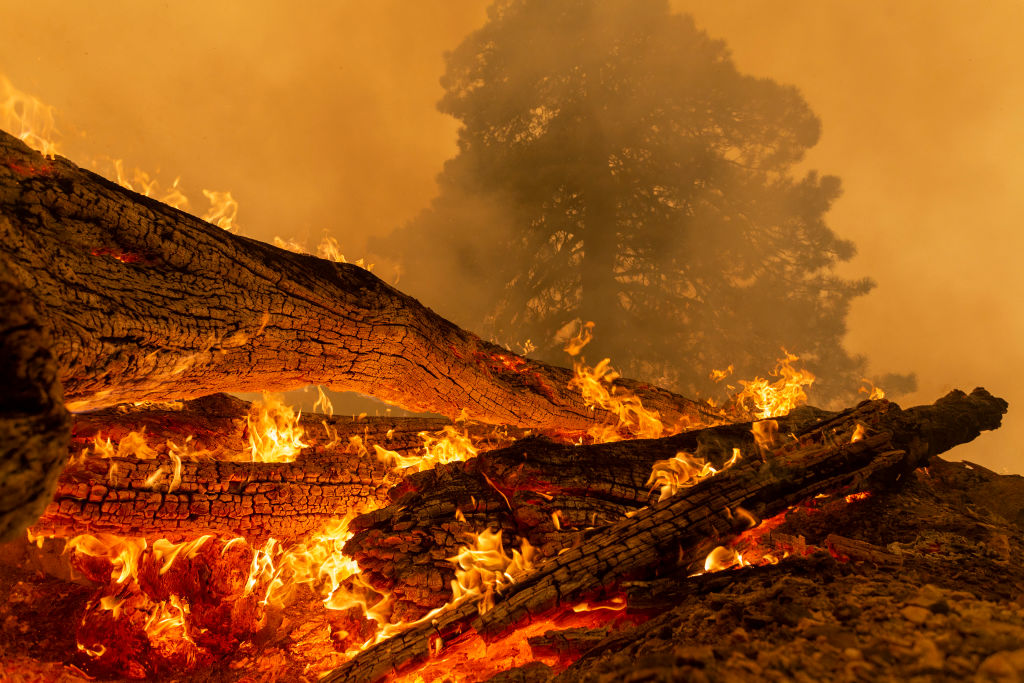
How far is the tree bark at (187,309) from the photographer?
324 centimetres

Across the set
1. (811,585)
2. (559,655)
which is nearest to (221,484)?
(559,655)

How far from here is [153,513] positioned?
13.1 ft

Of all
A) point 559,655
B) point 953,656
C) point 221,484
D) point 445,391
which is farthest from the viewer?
point 445,391

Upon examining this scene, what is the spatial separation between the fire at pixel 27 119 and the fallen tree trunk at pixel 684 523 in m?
5.01

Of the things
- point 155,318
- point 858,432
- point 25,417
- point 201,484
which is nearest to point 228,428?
point 201,484

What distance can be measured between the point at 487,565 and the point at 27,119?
551 centimetres

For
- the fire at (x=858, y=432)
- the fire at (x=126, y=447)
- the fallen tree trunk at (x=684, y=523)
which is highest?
the fire at (x=126, y=447)

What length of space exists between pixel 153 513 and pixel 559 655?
3.46 metres

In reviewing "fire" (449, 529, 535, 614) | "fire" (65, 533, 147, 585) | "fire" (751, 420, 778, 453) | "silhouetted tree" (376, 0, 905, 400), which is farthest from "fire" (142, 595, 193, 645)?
"silhouetted tree" (376, 0, 905, 400)

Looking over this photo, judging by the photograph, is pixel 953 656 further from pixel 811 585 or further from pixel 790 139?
pixel 790 139

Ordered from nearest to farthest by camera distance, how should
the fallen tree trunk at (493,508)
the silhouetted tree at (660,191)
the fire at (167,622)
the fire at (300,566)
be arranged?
the fallen tree trunk at (493,508)
the fire at (167,622)
the fire at (300,566)
the silhouetted tree at (660,191)

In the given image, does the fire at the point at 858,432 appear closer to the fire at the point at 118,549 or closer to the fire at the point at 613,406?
the fire at the point at 613,406

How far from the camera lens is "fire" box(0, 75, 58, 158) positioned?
4262 millimetres

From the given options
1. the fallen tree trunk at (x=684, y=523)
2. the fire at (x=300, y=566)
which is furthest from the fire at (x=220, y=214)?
the fallen tree trunk at (x=684, y=523)
